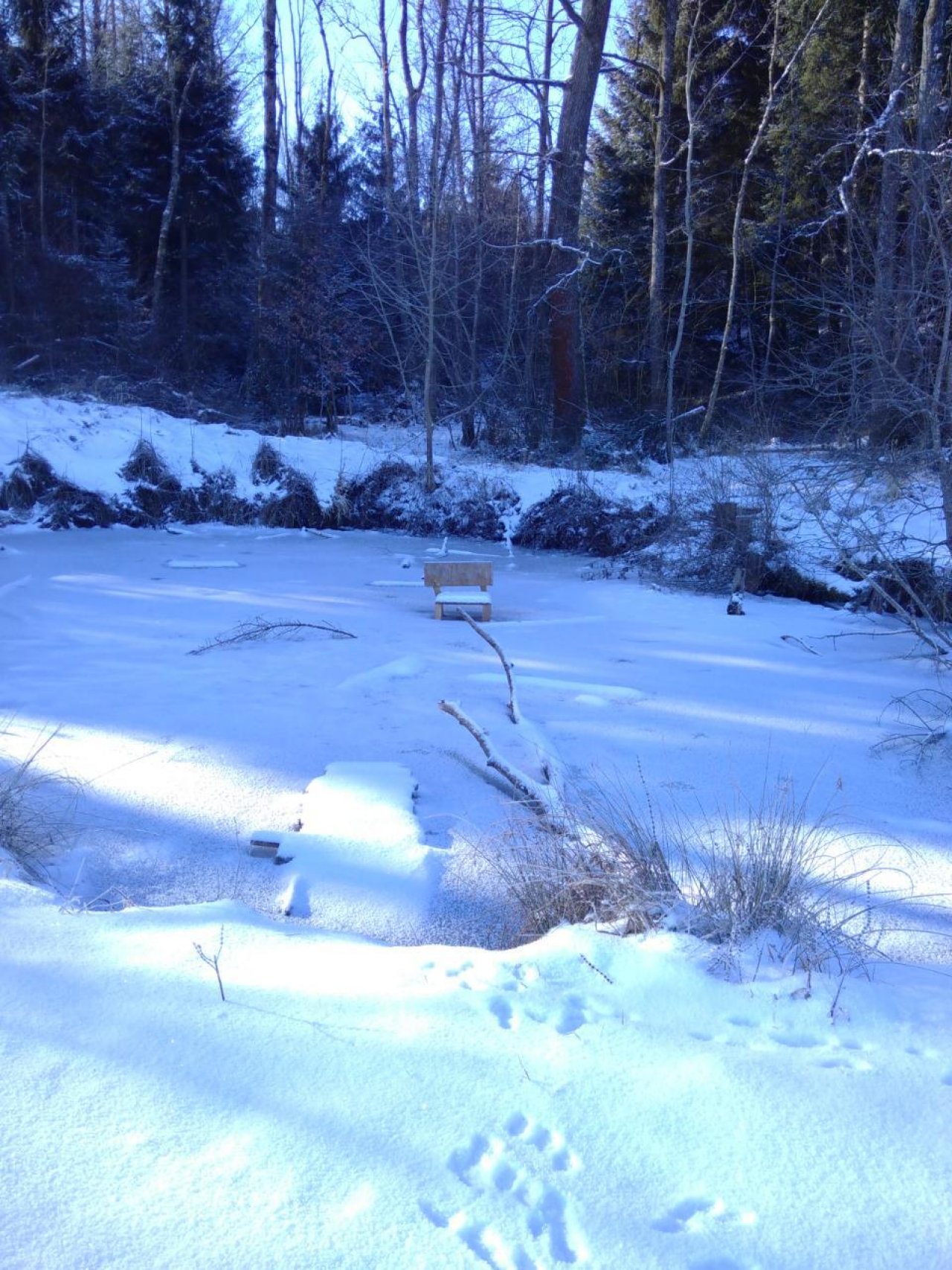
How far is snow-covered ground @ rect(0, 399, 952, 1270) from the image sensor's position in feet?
5.71

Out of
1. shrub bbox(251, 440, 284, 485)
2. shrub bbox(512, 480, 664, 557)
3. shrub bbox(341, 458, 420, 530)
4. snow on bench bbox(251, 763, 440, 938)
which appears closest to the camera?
snow on bench bbox(251, 763, 440, 938)

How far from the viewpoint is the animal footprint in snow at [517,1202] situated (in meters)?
1.68

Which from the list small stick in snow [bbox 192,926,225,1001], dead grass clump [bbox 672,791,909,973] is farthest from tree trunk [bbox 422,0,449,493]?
small stick in snow [bbox 192,926,225,1001]

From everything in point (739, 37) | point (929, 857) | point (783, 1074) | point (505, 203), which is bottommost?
point (929, 857)

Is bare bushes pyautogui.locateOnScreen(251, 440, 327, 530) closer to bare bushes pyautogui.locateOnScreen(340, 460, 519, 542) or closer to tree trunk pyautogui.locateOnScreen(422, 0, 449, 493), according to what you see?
bare bushes pyautogui.locateOnScreen(340, 460, 519, 542)

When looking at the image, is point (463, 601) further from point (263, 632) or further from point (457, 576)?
point (263, 632)

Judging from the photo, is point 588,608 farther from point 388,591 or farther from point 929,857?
point 929,857

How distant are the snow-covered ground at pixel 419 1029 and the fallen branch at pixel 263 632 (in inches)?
65.9

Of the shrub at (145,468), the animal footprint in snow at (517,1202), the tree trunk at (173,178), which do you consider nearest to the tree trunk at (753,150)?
the shrub at (145,468)

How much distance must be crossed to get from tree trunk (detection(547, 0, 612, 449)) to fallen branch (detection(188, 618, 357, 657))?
9493mm

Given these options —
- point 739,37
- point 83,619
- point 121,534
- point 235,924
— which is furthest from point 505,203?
point 235,924

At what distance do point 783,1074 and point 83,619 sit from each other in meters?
7.46

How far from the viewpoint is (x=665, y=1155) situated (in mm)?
1943

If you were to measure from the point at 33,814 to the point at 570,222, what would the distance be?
14.7 metres
